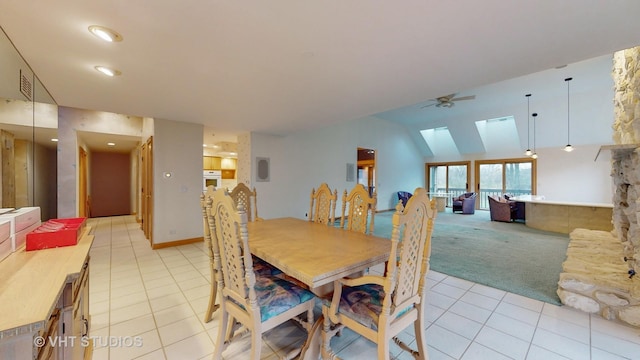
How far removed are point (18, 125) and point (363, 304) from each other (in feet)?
9.69

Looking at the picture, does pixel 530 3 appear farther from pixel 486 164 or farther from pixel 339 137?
pixel 486 164

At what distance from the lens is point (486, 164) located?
30.9 ft

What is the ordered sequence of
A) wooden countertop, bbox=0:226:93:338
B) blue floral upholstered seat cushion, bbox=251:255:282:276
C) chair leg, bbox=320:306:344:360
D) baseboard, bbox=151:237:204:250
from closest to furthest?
wooden countertop, bbox=0:226:93:338, chair leg, bbox=320:306:344:360, blue floral upholstered seat cushion, bbox=251:255:282:276, baseboard, bbox=151:237:204:250

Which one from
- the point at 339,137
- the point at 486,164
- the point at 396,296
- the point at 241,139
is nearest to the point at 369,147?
the point at 339,137

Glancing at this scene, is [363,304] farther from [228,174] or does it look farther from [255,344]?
[228,174]

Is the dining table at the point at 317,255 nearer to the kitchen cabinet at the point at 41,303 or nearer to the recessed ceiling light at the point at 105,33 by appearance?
the kitchen cabinet at the point at 41,303

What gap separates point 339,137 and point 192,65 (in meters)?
5.22

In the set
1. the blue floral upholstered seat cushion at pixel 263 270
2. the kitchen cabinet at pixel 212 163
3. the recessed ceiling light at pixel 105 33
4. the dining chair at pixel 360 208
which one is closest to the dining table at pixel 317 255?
the blue floral upholstered seat cushion at pixel 263 270

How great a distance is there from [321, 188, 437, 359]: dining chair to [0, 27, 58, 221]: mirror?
2.40m

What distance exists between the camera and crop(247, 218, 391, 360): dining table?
1407 mm

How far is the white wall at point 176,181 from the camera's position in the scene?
4.20m

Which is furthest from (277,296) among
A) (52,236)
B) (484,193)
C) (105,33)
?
(484,193)

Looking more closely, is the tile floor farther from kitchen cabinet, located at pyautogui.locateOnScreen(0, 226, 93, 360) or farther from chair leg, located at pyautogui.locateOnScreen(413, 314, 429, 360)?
kitchen cabinet, located at pyautogui.locateOnScreen(0, 226, 93, 360)

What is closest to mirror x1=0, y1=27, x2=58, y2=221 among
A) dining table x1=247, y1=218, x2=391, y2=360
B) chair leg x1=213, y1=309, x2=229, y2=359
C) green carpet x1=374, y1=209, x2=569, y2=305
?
chair leg x1=213, y1=309, x2=229, y2=359
